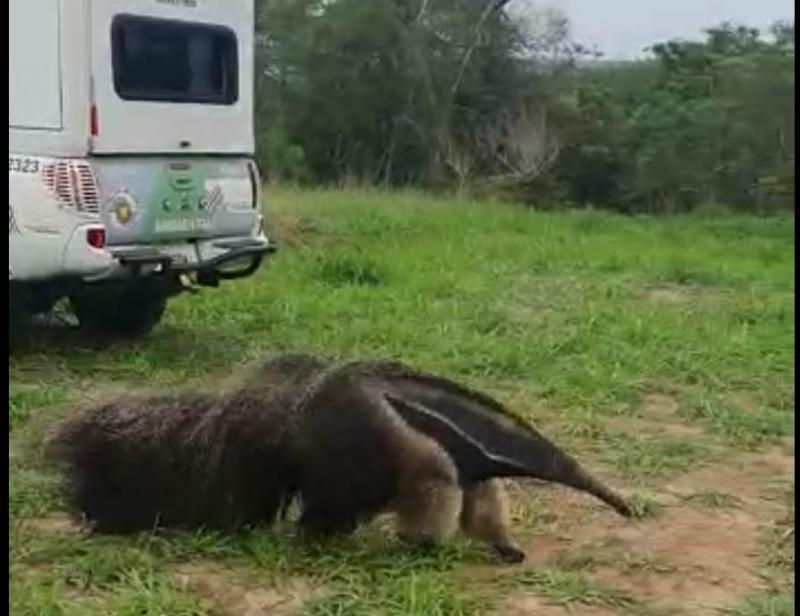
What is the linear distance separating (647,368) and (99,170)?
297 cm

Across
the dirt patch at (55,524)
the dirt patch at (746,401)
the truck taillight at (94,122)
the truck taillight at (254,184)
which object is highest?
the truck taillight at (94,122)

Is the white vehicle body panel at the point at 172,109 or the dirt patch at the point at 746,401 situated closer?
the dirt patch at the point at 746,401

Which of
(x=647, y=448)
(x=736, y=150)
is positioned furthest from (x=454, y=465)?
(x=736, y=150)

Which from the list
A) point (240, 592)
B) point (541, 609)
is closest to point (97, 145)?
point (240, 592)

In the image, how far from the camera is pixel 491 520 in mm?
4191

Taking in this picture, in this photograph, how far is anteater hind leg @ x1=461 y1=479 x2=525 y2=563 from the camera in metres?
4.12

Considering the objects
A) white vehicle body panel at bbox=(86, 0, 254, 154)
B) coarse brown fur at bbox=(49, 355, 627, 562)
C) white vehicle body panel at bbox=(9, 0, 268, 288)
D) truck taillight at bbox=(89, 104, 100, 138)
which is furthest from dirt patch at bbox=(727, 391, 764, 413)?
truck taillight at bbox=(89, 104, 100, 138)

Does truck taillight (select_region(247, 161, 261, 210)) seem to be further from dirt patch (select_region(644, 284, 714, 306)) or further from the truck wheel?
dirt patch (select_region(644, 284, 714, 306))

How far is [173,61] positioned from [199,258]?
1069 millimetres

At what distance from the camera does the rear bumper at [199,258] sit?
7.43 metres

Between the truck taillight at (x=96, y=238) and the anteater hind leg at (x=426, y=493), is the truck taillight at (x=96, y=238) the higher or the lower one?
the higher one

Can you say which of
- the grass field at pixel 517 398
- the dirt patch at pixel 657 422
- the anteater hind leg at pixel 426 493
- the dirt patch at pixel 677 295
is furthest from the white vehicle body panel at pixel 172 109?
the anteater hind leg at pixel 426 493

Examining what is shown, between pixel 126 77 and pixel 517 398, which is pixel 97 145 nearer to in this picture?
pixel 126 77

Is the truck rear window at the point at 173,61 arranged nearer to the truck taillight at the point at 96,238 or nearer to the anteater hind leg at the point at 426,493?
the truck taillight at the point at 96,238
